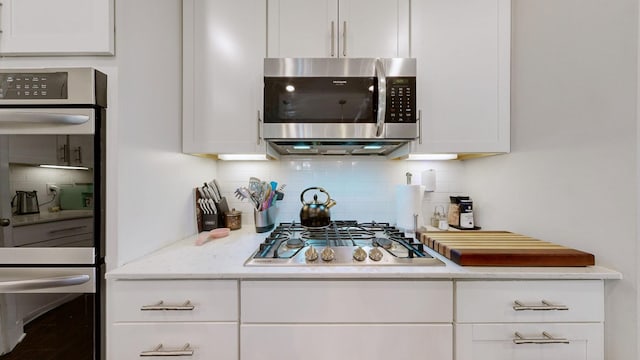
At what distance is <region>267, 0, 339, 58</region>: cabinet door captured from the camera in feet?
4.49

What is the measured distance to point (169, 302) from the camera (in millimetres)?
960

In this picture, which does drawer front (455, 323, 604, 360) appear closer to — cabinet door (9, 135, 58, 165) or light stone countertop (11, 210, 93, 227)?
light stone countertop (11, 210, 93, 227)

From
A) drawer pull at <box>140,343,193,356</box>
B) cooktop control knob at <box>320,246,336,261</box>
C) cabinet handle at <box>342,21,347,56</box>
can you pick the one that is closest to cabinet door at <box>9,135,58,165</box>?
drawer pull at <box>140,343,193,356</box>

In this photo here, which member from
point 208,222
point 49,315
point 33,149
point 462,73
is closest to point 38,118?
point 33,149

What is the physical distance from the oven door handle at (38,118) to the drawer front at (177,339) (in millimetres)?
735

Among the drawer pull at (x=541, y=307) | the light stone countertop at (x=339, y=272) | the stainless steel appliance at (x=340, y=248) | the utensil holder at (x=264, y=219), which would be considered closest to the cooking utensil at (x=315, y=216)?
the stainless steel appliance at (x=340, y=248)

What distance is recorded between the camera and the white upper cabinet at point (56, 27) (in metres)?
0.98

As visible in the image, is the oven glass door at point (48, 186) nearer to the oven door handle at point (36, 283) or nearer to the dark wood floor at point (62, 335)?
the oven door handle at point (36, 283)

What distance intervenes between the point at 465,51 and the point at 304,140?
3.08ft

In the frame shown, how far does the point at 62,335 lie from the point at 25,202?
1.59 feet

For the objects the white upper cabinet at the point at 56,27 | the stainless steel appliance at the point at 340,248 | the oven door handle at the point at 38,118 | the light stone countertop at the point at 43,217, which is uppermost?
the white upper cabinet at the point at 56,27

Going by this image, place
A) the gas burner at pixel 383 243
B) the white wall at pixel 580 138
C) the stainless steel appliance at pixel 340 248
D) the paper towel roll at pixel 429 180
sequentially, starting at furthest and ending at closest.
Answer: the paper towel roll at pixel 429 180
the gas burner at pixel 383 243
the stainless steel appliance at pixel 340 248
the white wall at pixel 580 138

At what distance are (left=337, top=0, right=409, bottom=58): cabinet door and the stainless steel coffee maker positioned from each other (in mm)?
1412

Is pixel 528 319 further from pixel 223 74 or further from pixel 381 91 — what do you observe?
pixel 223 74
